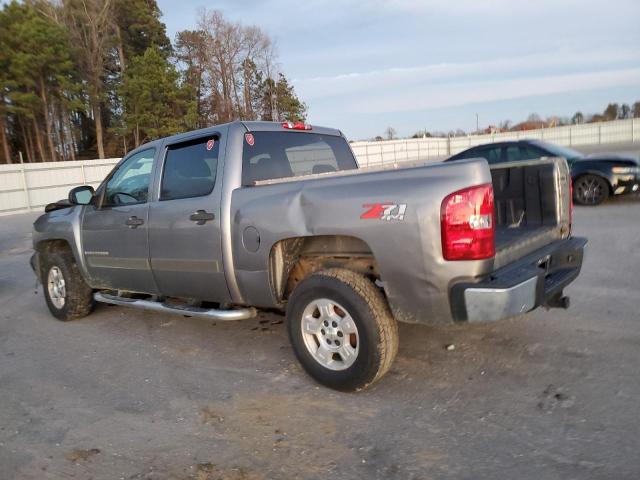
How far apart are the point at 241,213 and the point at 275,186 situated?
35 cm

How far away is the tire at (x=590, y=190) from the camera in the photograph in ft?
34.3

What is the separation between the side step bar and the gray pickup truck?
0.05 feet

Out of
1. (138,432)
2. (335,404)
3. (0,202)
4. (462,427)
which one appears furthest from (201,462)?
(0,202)

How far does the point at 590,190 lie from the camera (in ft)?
35.0

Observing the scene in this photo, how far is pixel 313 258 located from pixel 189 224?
1.12 metres

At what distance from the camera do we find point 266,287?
151 inches

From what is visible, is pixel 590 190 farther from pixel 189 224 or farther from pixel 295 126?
pixel 189 224

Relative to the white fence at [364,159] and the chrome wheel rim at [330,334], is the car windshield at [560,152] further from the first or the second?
the chrome wheel rim at [330,334]

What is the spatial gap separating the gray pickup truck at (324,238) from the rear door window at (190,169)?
0.04ft

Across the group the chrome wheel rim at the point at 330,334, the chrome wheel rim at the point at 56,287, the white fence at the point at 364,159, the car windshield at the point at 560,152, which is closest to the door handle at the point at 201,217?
the chrome wheel rim at the point at 330,334

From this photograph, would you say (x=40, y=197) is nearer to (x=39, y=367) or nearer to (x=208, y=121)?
(x=39, y=367)

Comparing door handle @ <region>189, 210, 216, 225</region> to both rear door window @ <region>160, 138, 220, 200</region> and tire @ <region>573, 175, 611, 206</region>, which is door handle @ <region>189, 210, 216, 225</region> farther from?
tire @ <region>573, 175, 611, 206</region>

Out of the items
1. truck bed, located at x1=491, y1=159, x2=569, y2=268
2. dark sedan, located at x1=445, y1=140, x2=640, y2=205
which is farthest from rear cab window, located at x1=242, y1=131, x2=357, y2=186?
dark sedan, located at x1=445, y1=140, x2=640, y2=205

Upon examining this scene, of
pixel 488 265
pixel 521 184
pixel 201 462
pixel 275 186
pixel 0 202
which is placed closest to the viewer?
pixel 201 462
